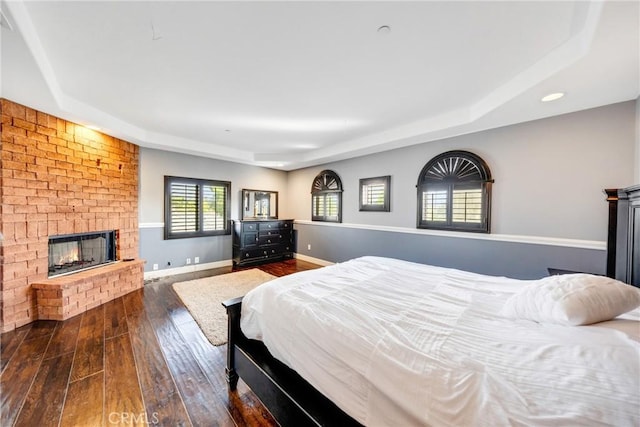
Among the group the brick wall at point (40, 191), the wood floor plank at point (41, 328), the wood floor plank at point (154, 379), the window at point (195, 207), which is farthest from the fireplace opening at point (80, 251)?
the wood floor plank at point (154, 379)

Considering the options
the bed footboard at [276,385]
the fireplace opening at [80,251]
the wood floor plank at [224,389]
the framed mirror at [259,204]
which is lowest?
the wood floor plank at [224,389]

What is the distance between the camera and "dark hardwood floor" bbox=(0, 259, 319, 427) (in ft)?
5.15

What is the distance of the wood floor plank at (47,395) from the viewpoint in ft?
5.01

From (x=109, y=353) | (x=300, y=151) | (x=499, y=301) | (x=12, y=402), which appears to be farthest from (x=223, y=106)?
(x=499, y=301)

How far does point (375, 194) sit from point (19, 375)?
4.73 meters

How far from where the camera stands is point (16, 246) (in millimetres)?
2658

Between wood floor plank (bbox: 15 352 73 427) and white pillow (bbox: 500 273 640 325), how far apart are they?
9.57ft

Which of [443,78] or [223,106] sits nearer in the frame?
[443,78]

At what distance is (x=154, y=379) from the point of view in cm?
189

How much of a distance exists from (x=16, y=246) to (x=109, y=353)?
1.77 metres

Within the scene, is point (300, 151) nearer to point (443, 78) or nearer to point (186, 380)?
point (443, 78)

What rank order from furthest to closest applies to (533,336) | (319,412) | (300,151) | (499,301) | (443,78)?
(300,151) → (443,78) → (499,301) → (319,412) → (533,336)

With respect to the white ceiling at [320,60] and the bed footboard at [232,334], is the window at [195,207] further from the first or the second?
the bed footboard at [232,334]

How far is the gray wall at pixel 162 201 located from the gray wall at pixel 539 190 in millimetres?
3652
